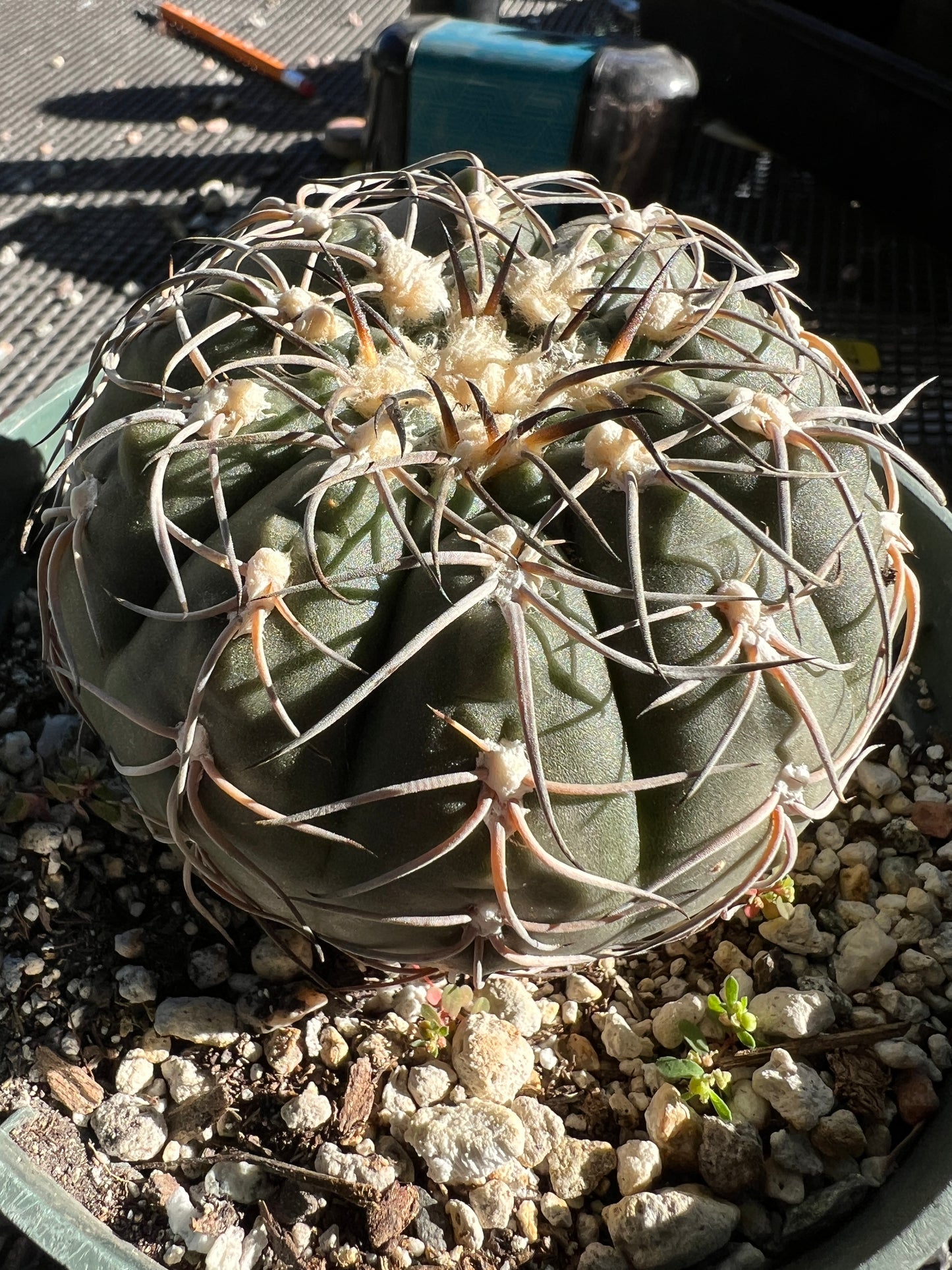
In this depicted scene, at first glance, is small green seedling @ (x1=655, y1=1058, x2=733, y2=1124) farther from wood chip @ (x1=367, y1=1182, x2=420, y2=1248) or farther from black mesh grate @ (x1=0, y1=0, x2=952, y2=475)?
black mesh grate @ (x1=0, y1=0, x2=952, y2=475)

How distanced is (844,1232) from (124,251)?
1871 mm

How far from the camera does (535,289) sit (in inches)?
34.7

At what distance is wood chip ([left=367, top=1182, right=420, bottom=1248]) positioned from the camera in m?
0.91

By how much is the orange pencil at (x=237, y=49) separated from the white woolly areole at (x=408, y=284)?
1.87 meters

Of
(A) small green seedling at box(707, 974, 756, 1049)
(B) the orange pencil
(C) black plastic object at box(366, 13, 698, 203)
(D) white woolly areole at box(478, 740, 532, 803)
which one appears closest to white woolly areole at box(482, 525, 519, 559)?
(D) white woolly areole at box(478, 740, 532, 803)

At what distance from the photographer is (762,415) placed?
2.47 feet

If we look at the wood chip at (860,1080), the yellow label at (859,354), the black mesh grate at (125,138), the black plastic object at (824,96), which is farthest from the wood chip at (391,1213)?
the black plastic object at (824,96)

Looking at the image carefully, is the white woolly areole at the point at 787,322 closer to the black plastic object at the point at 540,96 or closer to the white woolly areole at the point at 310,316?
the white woolly areole at the point at 310,316

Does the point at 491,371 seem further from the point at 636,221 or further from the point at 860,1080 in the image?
the point at 860,1080

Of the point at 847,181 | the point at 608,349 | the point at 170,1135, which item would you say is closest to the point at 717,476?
the point at 608,349

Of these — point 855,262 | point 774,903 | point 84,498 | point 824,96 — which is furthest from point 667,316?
point 824,96

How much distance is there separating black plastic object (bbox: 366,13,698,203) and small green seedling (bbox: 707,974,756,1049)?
4.61 ft

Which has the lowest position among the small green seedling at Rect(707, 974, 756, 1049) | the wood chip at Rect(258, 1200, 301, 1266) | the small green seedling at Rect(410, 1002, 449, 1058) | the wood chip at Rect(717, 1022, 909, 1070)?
the wood chip at Rect(258, 1200, 301, 1266)

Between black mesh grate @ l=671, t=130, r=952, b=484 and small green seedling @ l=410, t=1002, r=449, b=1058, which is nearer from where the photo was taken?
small green seedling @ l=410, t=1002, r=449, b=1058
